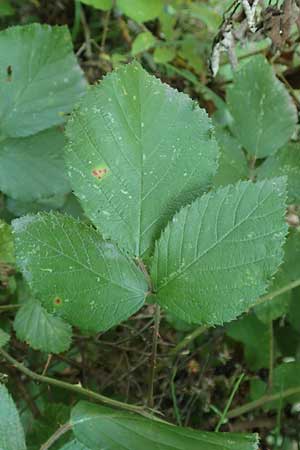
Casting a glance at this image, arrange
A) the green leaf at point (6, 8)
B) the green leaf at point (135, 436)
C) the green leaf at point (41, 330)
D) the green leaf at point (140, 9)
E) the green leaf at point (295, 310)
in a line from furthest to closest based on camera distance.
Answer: the green leaf at point (6, 8) → the green leaf at point (140, 9) → the green leaf at point (295, 310) → the green leaf at point (41, 330) → the green leaf at point (135, 436)

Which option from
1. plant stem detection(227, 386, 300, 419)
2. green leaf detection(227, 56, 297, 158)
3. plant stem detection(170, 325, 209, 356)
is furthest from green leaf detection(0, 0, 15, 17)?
plant stem detection(227, 386, 300, 419)

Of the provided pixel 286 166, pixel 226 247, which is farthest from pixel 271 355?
pixel 226 247

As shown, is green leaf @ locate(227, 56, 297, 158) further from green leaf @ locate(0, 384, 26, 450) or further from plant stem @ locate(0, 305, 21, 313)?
green leaf @ locate(0, 384, 26, 450)

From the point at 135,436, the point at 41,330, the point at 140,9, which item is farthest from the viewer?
the point at 140,9

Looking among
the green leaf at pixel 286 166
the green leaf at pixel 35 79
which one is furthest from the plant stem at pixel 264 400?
the green leaf at pixel 35 79

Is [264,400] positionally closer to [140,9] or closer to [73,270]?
[73,270]

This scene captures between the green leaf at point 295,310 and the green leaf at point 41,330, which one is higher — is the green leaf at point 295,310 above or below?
below

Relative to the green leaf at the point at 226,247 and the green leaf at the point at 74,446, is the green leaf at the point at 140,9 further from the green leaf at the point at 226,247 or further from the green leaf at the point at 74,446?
the green leaf at the point at 74,446
